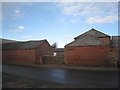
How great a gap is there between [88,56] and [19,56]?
1930 centimetres

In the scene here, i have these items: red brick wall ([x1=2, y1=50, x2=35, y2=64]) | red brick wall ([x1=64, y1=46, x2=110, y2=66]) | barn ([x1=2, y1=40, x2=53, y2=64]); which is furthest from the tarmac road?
red brick wall ([x1=2, y1=50, x2=35, y2=64])

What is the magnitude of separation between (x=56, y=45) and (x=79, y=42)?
51.7m

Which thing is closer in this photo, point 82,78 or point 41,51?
point 82,78

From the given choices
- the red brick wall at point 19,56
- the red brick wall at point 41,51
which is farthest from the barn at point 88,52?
the red brick wall at point 19,56

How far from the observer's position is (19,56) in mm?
29625

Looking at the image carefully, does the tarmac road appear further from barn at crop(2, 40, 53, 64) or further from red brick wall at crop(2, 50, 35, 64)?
red brick wall at crop(2, 50, 35, 64)

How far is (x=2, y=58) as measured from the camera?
3478 cm

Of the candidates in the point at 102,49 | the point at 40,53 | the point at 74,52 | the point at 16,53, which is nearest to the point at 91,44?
the point at 102,49

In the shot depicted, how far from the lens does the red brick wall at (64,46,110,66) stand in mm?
19344

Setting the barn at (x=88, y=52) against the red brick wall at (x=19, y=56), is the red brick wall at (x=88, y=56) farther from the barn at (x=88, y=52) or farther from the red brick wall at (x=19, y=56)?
the red brick wall at (x=19, y=56)

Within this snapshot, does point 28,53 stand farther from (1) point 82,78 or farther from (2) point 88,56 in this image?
(1) point 82,78

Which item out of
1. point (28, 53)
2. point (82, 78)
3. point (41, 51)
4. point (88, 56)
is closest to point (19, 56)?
point (28, 53)

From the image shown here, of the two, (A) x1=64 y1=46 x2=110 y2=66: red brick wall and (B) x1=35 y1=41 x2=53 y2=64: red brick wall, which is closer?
(A) x1=64 y1=46 x2=110 y2=66: red brick wall

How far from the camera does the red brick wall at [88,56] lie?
63.5ft
